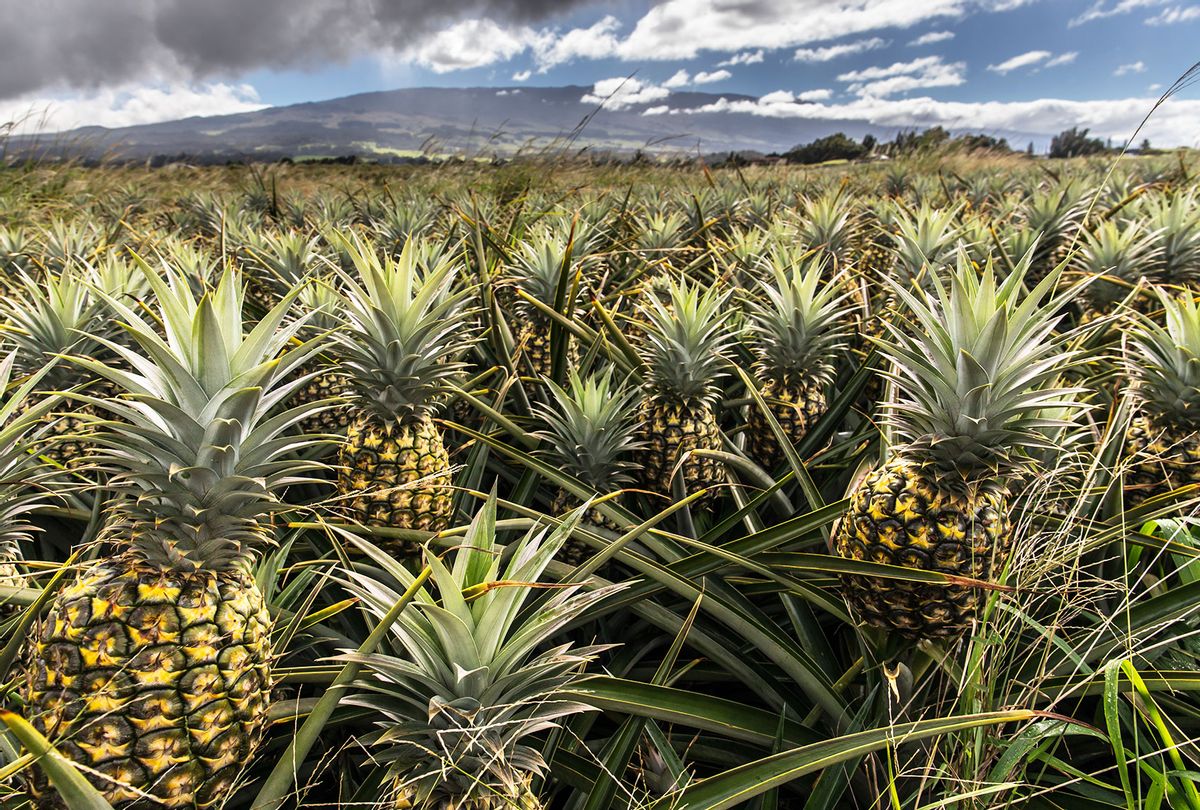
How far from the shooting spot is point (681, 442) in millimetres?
2109

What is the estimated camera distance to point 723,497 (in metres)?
2.34

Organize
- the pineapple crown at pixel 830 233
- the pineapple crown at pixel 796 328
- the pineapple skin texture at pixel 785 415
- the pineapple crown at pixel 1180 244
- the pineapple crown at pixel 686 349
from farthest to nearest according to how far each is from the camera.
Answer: the pineapple crown at pixel 830 233
the pineapple crown at pixel 1180 244
the pineapple skin texture at pixel 785 415
the pineapple crown at pixel 796 328
the pineapple crown at pixel 686 349

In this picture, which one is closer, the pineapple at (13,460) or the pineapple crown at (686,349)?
the pineapple at (13,460)

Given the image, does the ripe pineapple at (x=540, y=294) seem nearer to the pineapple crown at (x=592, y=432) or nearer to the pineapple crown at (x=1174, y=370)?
the pineapple crown at (x=592, y=432)

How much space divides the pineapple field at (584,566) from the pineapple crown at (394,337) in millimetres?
14

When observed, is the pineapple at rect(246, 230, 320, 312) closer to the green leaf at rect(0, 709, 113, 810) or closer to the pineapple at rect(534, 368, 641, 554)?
the pineapple at rect(534, 368, 641, 554)

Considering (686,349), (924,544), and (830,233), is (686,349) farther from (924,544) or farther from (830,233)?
(830,233)

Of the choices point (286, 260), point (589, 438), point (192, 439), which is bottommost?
point (589, 438)

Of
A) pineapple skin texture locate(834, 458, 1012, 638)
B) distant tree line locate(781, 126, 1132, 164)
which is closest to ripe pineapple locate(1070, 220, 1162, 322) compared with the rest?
pineapple skin texture locate(834, 458, 1012, 638)

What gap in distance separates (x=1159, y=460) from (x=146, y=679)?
2.39m

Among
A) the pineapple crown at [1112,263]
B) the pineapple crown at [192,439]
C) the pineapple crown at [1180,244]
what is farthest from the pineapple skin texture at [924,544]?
the pineapple crown at [1180,244]

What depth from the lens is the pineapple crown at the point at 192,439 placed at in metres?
0.99

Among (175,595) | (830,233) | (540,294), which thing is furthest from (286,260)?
(830,233)

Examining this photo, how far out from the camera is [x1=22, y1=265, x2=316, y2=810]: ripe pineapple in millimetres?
949
